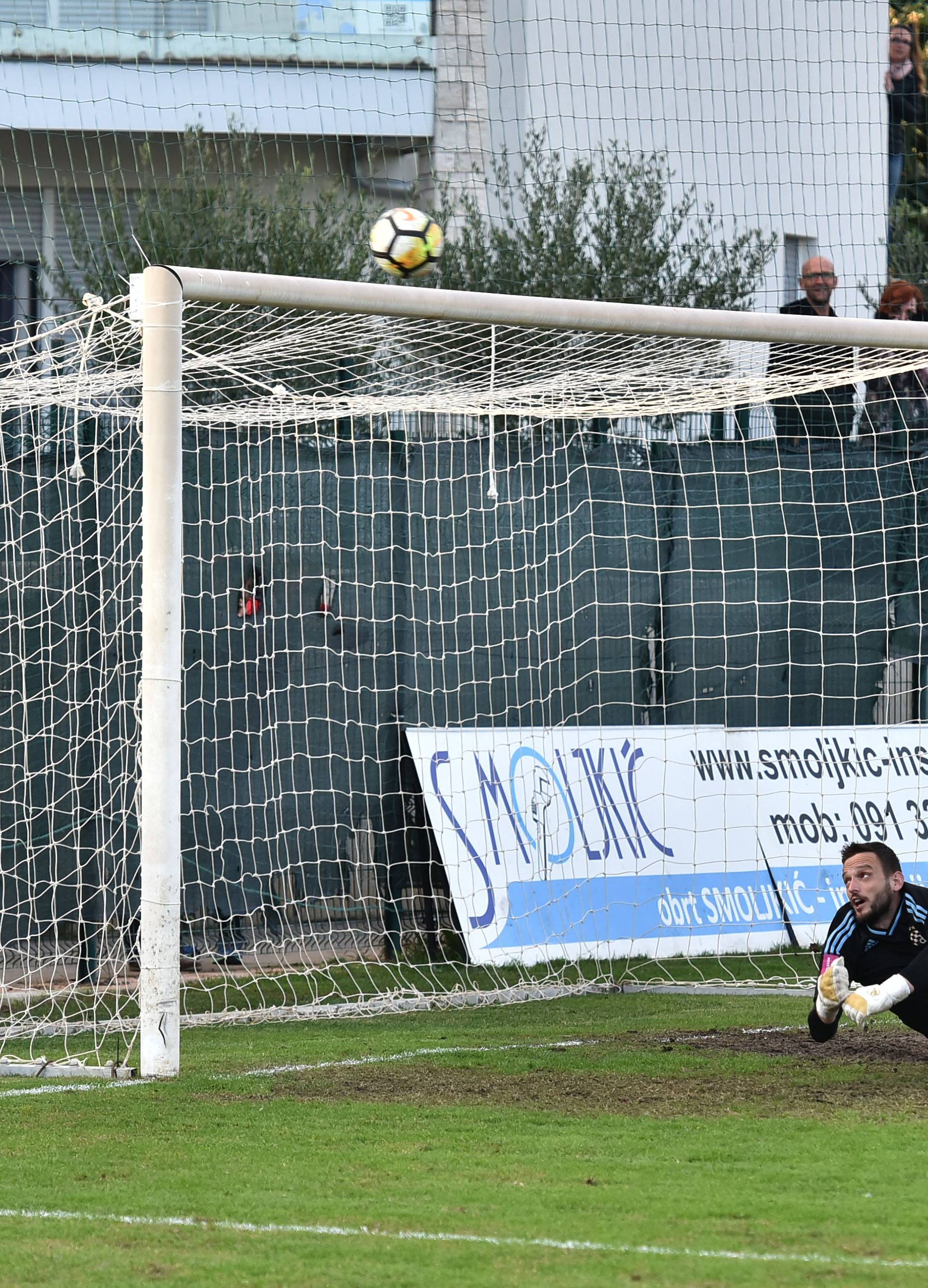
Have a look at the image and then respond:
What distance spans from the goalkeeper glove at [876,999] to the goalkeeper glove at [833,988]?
0.67ft

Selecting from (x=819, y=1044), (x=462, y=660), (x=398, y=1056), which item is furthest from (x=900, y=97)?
(x=398, y=1056)

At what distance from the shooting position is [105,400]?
34.6ft

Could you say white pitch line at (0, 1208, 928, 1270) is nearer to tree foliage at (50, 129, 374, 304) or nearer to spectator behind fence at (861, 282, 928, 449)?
tree foliage at (50, 129, 374, 304)

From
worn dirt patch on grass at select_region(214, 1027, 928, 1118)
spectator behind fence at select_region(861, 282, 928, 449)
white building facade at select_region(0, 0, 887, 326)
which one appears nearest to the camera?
worn dirt patch on grass at select_region(214, 1027, 928, 1118)

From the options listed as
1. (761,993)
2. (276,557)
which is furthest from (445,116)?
(761,993)

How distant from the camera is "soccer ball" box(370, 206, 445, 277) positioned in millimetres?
8188

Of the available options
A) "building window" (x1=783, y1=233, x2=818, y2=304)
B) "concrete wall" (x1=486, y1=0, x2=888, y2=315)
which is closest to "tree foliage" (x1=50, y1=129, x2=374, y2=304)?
"concrete wall" (x1=486, y1=0, x2=888, y2=315)

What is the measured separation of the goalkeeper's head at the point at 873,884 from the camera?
662 centimetres

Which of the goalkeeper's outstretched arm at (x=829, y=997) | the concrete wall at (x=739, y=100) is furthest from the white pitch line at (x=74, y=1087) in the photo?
the concrete wall at (x=739, y=100)

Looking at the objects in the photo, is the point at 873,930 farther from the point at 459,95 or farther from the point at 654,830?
the point at 459,95

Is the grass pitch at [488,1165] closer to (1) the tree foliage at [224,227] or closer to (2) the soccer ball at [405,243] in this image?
(2) the soccer ball at [405,243]

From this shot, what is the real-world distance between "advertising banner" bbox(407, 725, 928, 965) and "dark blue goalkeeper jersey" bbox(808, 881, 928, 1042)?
3978 millimetres

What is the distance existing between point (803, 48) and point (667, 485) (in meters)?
6.33

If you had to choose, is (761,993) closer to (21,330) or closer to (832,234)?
(21,330)
